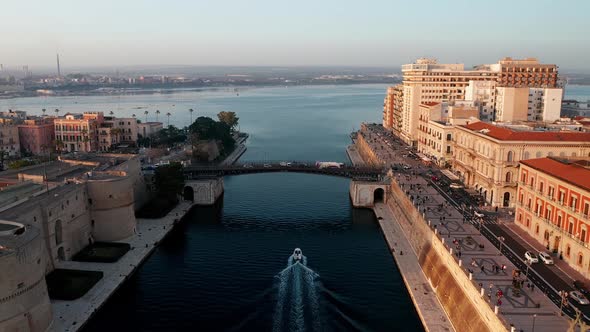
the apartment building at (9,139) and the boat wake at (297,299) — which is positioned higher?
the apartment building at (9,139)

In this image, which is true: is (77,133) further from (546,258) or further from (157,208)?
(546,258)

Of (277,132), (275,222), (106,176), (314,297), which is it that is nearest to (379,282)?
(314,297)

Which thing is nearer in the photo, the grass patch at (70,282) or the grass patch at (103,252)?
the grass patch at (70,282)

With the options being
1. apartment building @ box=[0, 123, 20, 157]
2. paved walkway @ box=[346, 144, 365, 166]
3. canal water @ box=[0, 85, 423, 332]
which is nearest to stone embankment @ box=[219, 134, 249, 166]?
paved walkway @ box=[346, 144, 365, 166]

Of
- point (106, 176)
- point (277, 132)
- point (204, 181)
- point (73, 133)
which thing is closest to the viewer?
point (106, 176)

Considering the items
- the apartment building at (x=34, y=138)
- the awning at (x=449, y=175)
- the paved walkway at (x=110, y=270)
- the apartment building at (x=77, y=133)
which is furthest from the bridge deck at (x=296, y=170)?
the apartment building at (x=34, y=138)

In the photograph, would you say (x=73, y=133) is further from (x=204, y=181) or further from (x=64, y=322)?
(x=64, y=322)

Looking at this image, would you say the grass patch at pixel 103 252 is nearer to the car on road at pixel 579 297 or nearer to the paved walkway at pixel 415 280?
the paved walkway at pixel 415 280
